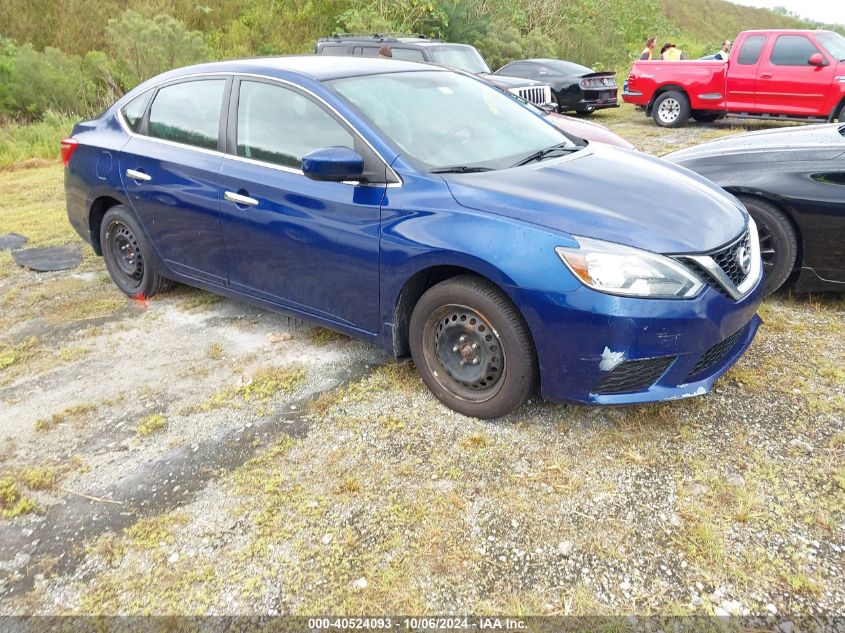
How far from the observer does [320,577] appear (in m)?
2.33

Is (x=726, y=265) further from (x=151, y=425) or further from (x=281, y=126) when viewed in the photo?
(x=151, y=425)

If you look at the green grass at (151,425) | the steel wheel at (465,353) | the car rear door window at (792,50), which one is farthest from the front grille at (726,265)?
the car rear door window at (792,50)

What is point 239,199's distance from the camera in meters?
3.65

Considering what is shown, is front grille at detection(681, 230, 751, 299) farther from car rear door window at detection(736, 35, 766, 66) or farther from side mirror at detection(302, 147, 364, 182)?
car rear door window at detection(736, 35, 766, 66)

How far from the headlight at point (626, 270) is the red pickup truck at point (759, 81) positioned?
31.0 feet

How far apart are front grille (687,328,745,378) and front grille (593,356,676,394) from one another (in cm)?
18

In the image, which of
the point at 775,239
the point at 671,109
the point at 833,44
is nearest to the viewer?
the point at 775,239

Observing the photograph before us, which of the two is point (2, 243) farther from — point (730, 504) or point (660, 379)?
point (730, 504)

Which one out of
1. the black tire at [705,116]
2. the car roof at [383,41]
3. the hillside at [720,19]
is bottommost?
the black tire at [705,116]

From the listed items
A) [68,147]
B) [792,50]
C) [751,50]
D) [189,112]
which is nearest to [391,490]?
[189,112]

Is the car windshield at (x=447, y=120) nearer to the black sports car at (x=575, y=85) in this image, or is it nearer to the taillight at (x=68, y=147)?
the taillight at (x=68, y=147)

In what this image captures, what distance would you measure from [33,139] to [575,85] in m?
10.0

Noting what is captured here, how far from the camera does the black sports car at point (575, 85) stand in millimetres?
13195

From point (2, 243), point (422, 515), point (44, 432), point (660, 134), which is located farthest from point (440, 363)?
point (660, 134)
